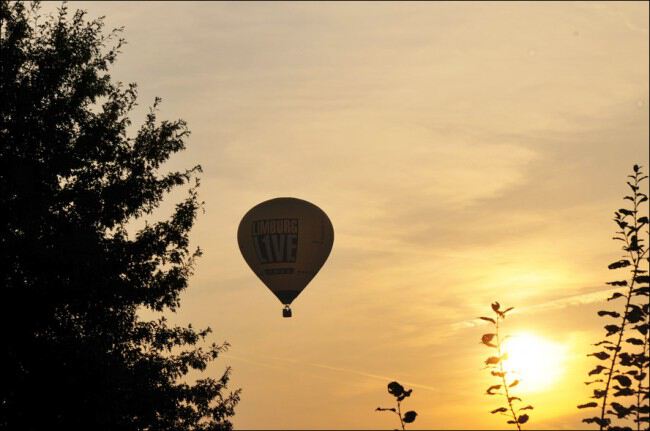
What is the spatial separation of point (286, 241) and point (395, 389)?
2166 inches

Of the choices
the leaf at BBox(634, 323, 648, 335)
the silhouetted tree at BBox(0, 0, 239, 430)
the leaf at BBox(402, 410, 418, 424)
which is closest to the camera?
the leaf at BBox(402, 410, 418, 424)

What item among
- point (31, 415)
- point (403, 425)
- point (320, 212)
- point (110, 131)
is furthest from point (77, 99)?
point (320, 212)

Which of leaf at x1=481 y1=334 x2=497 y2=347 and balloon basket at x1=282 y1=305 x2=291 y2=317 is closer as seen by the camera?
leaf at x1=481 y1=334 x2=497 y2=347

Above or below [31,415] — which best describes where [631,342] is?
below

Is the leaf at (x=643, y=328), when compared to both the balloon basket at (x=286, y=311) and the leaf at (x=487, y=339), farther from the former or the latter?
the balloon basket at (x=286, y=311)

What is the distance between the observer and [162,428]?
32875 mm

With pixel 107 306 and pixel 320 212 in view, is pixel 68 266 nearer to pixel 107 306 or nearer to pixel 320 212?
pixel 107 306

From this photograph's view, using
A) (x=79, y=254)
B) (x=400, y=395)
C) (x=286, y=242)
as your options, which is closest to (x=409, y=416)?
(x=400, y=395)

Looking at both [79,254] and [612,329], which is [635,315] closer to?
[612,329]

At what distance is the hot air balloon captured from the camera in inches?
2514

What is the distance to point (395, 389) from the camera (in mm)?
8742

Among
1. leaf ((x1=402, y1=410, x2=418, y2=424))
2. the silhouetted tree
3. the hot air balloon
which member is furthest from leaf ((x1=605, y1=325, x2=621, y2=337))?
the hot air balloon

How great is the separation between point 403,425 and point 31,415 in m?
20.7

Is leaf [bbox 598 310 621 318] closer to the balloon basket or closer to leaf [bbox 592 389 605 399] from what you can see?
leaf [bbox 592 389 605 399]
